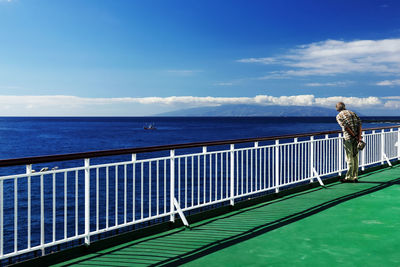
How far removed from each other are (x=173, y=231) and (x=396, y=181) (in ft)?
19.2

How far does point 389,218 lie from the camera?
5.41 m

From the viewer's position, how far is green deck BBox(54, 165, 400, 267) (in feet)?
12.5

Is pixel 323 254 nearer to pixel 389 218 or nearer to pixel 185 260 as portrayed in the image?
pixel 185 260

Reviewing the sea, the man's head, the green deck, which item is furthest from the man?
the sea

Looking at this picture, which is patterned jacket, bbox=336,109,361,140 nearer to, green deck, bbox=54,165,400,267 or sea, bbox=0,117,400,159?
green deck, bbox=54,165,400,267

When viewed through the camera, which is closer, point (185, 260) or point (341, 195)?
point (185, 260)

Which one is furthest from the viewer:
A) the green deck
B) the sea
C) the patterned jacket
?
the sea

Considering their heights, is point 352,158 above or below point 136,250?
above

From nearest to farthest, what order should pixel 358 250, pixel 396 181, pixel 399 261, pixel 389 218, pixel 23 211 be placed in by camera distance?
pixel 399 261 < pixel 358 250 < pixel 389 218 < pixel 396 181 < pixel 23 211

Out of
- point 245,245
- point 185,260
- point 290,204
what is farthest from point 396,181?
point 185,260

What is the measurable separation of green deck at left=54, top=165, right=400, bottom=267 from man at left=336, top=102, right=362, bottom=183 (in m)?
2.03

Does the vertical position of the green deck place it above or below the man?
below

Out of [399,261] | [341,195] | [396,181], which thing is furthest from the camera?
[396,181]

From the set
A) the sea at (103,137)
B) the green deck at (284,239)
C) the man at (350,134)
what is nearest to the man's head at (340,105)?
the man at (350,134)
